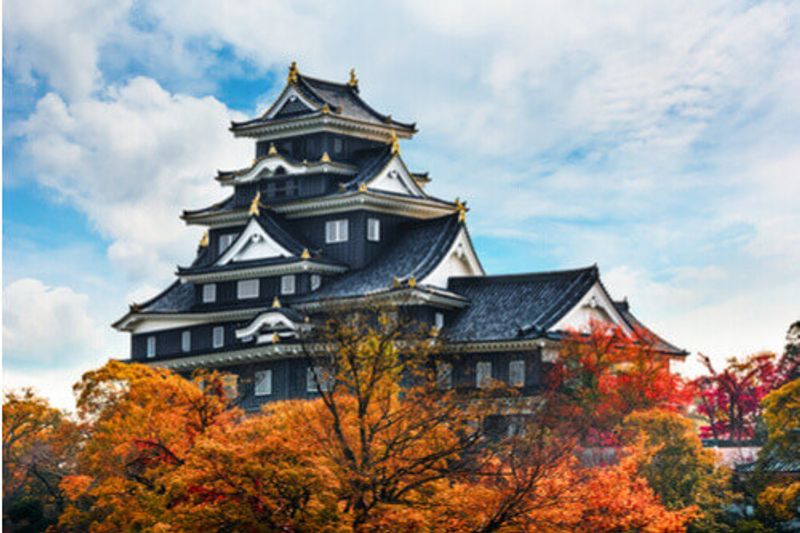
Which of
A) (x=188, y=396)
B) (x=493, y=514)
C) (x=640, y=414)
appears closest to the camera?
(x=493, y=514)

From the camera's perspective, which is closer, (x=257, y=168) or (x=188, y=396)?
(x=188, y=396)

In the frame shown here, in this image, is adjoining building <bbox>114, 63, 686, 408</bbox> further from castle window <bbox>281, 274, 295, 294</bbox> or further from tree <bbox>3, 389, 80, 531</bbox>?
tree <bbox>3, 389, 80, 531</bbox>

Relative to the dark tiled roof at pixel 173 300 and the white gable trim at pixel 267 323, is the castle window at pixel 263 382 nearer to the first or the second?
the white gable trim at pixel 267 323

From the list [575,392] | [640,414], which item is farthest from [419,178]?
[640,414]

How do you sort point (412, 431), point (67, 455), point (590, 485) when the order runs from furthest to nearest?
point (67, 455) → point (590, 485) → point (412, 431)

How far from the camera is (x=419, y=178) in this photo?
6253 centimetres

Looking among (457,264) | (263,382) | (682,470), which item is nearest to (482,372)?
(457,264)

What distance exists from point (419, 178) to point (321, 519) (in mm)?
37323

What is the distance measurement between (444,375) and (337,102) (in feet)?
61.1

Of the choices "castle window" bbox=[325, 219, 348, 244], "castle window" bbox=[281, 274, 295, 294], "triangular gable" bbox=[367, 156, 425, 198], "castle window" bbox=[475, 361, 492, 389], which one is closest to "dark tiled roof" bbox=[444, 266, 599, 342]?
"castle window" bbox=[475, 361, 492, 389]

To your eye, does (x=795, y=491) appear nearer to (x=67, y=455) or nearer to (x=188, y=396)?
(x=188, y=396)

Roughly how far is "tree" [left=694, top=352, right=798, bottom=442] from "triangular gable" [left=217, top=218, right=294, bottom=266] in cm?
2030

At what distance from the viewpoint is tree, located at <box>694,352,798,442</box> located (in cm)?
5803

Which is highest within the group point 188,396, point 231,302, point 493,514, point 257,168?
point 257,168
